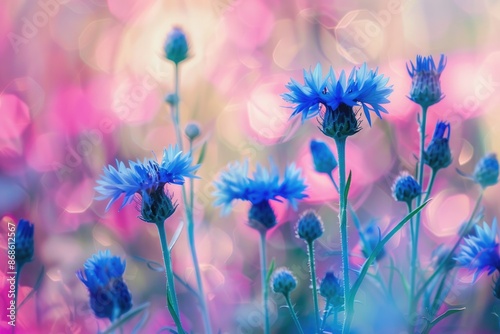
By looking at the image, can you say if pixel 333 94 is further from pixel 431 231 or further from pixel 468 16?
pixel 468 16

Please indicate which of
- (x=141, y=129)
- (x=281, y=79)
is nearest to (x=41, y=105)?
(x=141, y=129)

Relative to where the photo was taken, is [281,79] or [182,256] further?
[281,79]

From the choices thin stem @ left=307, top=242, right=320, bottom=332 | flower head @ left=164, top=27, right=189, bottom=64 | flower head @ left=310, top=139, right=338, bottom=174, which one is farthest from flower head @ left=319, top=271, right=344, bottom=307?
flower head @ left=164, top=27, right=189, bottom=64

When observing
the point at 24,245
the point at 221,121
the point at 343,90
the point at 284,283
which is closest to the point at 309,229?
the point at 284,283

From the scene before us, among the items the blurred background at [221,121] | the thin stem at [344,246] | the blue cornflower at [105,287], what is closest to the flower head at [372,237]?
the blurred background at [221,121]

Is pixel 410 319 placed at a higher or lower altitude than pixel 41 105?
lower

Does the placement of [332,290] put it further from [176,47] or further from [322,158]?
[176,47]

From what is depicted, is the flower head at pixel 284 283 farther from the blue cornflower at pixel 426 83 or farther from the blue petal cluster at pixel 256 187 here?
the blue cornflower at pixel 426 83
